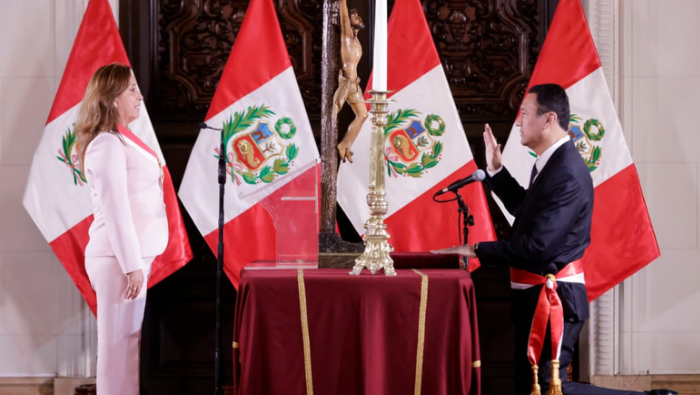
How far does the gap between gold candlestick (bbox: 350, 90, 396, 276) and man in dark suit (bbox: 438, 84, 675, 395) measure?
0.23 m

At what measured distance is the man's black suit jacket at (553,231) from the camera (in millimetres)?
2439

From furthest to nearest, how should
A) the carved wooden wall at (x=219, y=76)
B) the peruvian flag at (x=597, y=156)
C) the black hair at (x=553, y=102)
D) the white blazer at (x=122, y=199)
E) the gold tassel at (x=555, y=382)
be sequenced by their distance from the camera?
1. the carved wooden wall at (x=219, y=76)
2. the peruvian flag at (x=597, y=156)
3. the white blazer at (x=122, y=199)
4. the black hair at (x=553, y=102)
5. the gold tassel at (x=555, y=382)

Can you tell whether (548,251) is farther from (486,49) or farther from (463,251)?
(486,49)

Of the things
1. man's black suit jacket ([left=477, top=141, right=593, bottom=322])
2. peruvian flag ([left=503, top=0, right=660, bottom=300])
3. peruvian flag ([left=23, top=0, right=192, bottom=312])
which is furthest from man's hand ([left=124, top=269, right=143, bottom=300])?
peruvian flag ([left=503, top=0, right=660, bottom=300])

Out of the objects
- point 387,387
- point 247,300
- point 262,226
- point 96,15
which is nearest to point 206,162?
point 262,226

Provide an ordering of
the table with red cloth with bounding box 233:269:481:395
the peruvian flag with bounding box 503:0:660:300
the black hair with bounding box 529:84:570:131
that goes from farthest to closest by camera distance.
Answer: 1. the peruvian flag with bounding box 503:0:660:300
2. the black hair with bounding box 529:84:570:131
3. the table with red cloth with bounding box 233:269:481:395

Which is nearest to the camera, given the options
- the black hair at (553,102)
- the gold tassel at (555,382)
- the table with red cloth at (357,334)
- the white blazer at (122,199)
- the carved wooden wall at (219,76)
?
the table with red cloth at (357,334)

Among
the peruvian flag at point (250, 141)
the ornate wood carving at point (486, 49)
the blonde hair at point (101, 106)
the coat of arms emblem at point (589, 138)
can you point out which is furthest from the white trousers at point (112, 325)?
the coat of arms emblem at point (589, 138)

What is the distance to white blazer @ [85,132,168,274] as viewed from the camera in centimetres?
269

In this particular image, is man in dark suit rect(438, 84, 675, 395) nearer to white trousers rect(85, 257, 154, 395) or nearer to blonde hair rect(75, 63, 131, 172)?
white trousers rect(85, 257, 154, 395)

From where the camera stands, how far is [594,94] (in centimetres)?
356

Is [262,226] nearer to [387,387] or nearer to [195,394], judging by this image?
[195,394]

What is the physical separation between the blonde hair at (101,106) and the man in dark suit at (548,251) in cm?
137

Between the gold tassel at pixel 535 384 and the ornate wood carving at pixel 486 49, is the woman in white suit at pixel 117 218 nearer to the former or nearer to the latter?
the gold tassel at pixel 535 384
